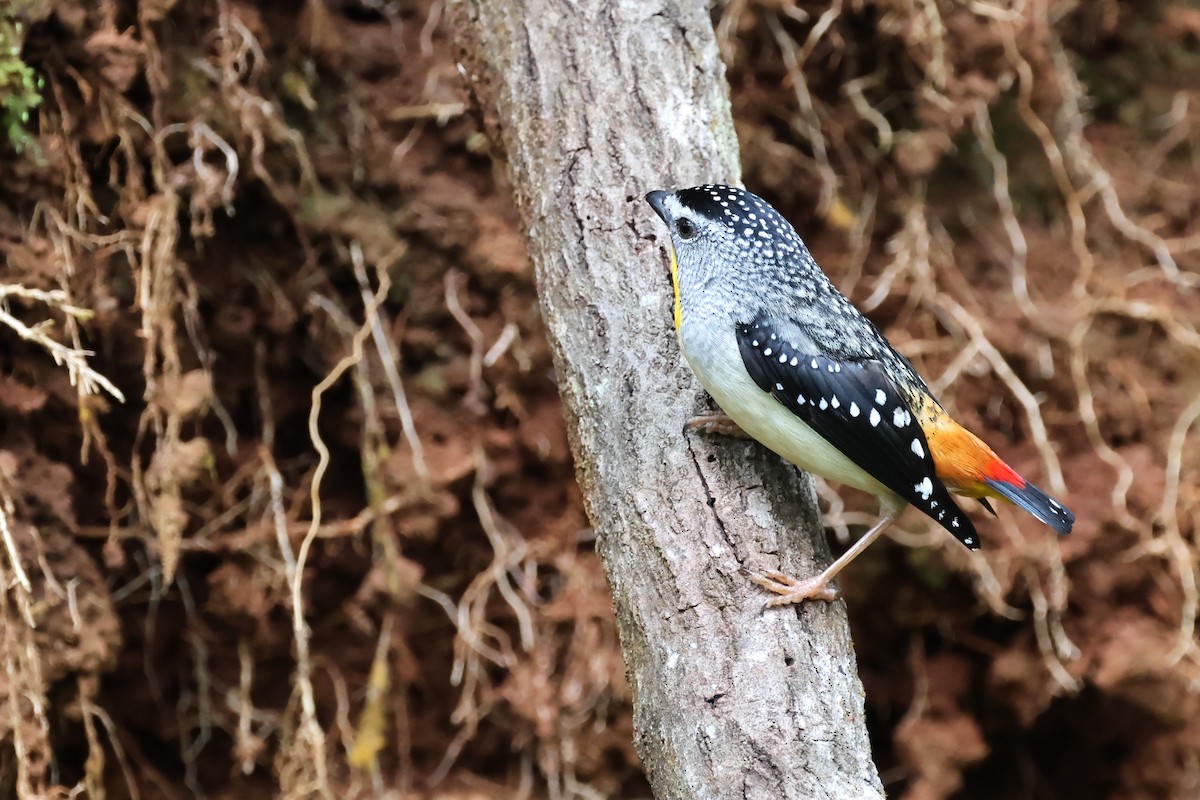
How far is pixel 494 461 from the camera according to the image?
4.45 meters

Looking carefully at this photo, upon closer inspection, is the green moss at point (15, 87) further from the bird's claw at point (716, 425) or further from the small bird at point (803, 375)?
the bird's claw at point (716, 425)

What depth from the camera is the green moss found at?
329cm

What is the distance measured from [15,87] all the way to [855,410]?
2.74 metres

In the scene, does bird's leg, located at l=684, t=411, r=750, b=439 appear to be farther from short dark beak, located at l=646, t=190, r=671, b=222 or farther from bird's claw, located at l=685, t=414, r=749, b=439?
short dark beak, located at l=646, t=190, r=671, b=222

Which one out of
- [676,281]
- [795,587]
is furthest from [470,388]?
[795,587]

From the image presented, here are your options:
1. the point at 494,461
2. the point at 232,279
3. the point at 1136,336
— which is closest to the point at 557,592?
the point at 494,461

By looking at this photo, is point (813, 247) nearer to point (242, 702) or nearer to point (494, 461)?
point (494, 461)

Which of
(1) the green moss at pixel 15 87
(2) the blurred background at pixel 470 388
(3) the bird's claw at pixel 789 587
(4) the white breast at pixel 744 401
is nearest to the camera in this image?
(3) the bird's claw at pixel 789 587

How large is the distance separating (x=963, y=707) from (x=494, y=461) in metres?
2.48

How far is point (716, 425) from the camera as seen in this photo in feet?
9.25

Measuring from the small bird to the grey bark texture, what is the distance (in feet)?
0.38

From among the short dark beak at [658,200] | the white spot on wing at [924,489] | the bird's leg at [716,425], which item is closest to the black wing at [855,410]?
the white spot on wing at [924,489]

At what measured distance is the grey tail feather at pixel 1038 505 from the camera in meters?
2.99

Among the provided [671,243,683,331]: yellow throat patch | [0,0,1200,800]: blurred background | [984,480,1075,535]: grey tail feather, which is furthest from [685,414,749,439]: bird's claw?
[0,0,1200,800]: blurred background
